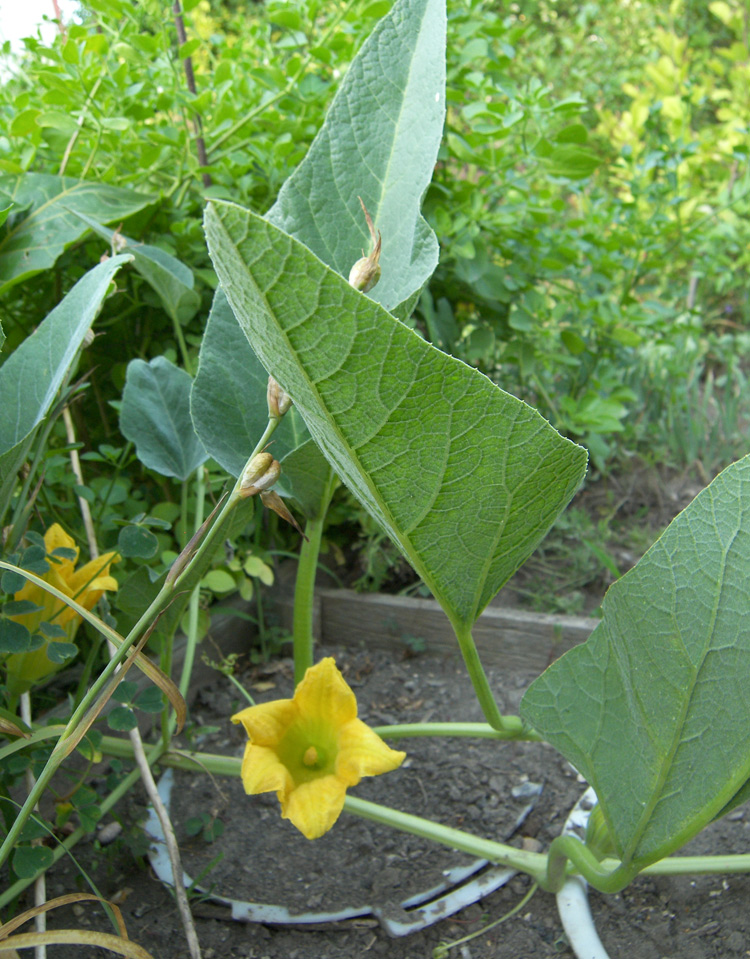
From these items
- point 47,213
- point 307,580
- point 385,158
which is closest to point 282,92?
point 47,213

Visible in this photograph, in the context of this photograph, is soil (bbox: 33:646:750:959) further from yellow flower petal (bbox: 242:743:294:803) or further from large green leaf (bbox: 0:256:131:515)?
large green leaf (bbox: 0:256:131:515)

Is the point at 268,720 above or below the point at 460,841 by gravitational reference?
above

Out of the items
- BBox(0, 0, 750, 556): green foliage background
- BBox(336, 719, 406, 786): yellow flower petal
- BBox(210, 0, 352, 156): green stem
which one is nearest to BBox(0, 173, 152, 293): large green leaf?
BBox(0, 0, 750, 556): green foliage background

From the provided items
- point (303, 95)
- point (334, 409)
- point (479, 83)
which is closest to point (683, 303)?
point (479, 83)

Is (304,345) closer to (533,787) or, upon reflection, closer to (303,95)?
(533,787)

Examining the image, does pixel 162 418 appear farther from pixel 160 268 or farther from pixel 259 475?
pixel 259 475

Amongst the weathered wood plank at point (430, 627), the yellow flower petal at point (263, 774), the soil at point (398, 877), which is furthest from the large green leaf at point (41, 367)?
the weathered wood plank at point (430, 627)

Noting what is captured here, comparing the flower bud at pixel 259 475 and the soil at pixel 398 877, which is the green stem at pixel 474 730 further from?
the flower bud at pixel 259 475
